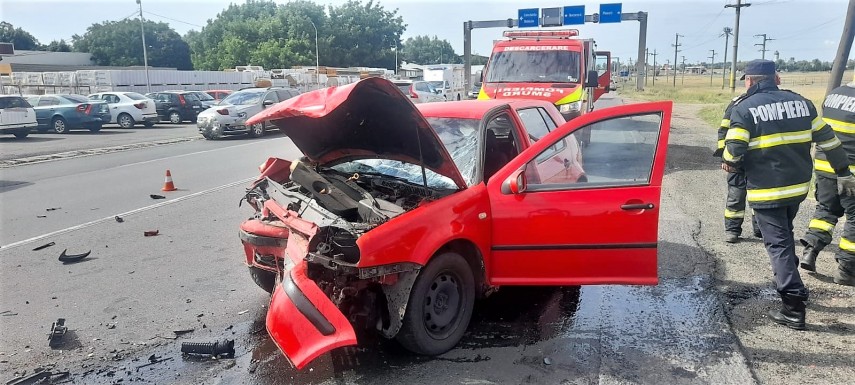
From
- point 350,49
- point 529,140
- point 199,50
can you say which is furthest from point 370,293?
point 199,50

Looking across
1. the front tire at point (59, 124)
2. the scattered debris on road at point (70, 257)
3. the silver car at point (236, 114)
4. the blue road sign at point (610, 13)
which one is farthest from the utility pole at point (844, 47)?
the front tire at point (59, 124)

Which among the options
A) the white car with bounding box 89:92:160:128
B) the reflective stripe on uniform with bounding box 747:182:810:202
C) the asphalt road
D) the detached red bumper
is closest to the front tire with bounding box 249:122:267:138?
the white car with bounding box 89:92:160:128

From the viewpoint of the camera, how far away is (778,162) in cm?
404

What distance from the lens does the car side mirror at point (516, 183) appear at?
3.84 metres

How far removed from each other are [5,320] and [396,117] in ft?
11.2

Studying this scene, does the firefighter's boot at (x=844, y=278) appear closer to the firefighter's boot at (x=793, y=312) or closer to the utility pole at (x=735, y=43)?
the firefighter's boot at (x=793, y=312)

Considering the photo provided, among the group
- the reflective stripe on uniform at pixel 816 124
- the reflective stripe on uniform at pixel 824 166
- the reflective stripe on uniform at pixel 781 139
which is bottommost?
the reflective stripe on uniform at pixel 824 166

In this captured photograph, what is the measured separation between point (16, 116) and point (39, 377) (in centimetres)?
1934

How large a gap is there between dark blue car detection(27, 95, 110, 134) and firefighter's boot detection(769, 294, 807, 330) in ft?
77.7

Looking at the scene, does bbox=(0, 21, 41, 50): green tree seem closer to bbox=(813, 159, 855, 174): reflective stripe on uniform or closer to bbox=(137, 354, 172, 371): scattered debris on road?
bbox=(137, 354, 172, 371): scattered debris on road

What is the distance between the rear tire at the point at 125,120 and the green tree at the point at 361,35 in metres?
44.0

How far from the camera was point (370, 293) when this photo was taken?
3.64m

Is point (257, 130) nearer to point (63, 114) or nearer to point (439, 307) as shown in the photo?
point (63, 114)

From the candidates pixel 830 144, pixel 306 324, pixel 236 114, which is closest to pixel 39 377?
pixel 306 324
